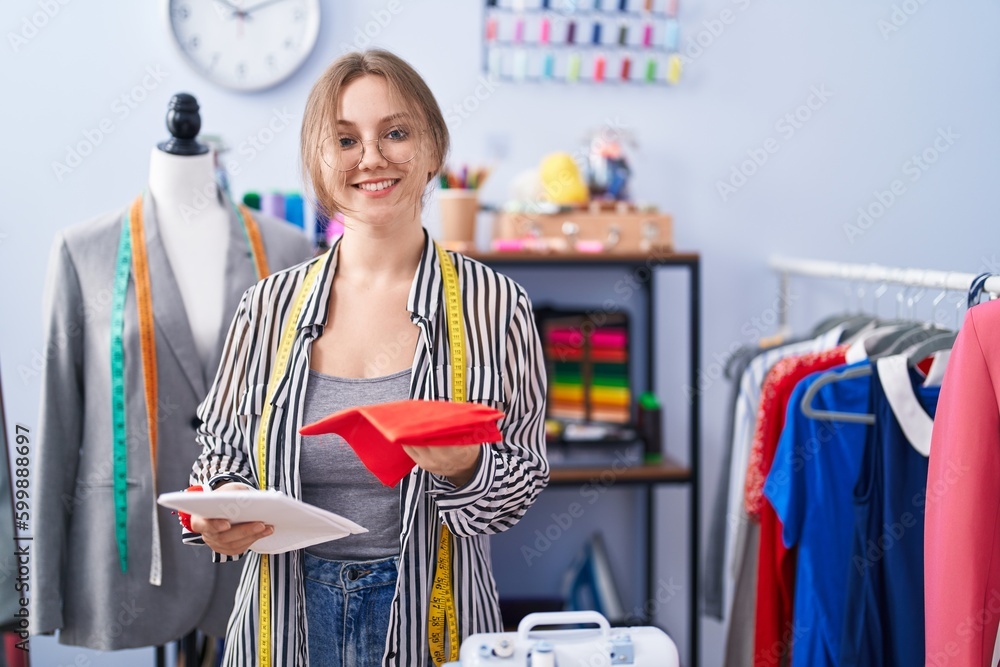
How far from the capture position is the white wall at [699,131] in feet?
8.75

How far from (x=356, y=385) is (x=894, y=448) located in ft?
3.61

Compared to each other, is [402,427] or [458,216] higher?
[458,216]

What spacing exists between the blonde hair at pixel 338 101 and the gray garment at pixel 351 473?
285 mm

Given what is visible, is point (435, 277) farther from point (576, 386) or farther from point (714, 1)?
point (714, 1)

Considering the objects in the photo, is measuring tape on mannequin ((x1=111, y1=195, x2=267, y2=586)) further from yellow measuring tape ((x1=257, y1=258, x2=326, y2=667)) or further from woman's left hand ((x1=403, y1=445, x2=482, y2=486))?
woman's left hand ((x1=403, y1=445, x2=482, y2=486))

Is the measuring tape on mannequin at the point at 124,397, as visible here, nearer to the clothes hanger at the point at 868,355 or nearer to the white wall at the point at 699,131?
the white wall at the point at 699,131

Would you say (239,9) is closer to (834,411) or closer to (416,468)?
(416,468)

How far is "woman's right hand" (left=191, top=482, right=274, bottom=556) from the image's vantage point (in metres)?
1.30

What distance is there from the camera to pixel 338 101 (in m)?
1.40

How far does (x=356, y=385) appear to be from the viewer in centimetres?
142

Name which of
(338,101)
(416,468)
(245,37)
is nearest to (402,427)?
(416,468)

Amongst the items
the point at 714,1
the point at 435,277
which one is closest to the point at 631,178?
the point at 714,1

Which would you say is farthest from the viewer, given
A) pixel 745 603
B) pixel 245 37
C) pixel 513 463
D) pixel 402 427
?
pixel 245 37

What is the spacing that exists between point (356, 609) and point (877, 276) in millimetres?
1508
